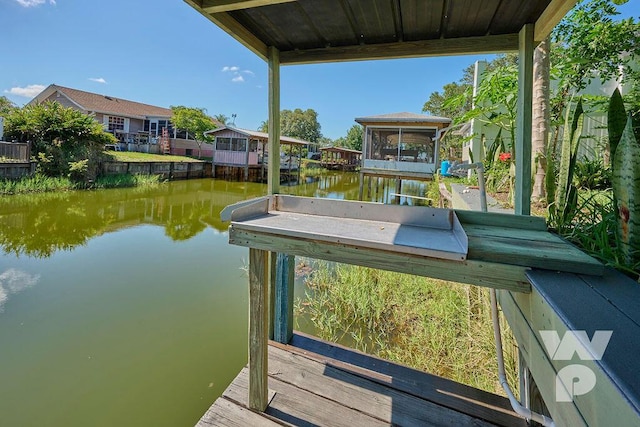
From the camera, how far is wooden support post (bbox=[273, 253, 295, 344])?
2240mm

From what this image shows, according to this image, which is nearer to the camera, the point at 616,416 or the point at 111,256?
the point at 616,416

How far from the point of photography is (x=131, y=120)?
21891mm

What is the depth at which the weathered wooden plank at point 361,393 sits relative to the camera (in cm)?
169

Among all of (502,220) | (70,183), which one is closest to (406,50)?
(502,220)

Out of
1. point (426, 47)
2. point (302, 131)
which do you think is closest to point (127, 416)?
point (426, 47)

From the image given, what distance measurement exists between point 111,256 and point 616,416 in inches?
254

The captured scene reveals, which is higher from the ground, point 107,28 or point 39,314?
point 107,28

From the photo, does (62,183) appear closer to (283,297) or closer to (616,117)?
(283,297)

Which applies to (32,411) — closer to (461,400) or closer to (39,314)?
(39,314)

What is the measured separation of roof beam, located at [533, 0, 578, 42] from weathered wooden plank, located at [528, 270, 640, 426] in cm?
117

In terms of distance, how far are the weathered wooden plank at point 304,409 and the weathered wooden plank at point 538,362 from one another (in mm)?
928

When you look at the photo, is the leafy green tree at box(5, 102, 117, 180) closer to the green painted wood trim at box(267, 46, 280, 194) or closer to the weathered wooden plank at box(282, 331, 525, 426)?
the green painted wood trim at box(267, 46, 280, 194)

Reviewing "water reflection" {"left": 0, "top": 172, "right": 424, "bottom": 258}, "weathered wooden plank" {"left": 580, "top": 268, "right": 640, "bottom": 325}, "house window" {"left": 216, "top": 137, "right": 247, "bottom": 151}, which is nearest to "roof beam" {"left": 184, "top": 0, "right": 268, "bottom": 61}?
"weathered wooden plank" {"left": 580, "top": 268, "right": 640, "bottom": 325}

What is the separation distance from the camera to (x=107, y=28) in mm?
21266
